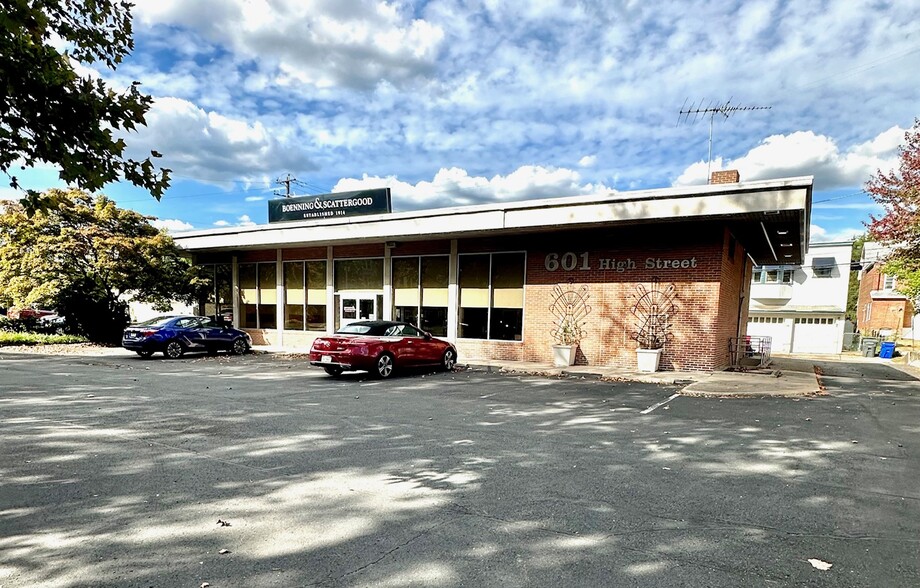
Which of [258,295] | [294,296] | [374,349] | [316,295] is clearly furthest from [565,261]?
[258,295]

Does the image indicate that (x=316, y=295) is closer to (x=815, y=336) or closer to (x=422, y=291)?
(x=422, y=291)

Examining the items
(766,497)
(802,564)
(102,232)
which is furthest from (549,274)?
(102,232)

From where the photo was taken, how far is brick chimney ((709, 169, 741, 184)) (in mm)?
14961

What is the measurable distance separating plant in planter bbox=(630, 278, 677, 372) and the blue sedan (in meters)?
13.7

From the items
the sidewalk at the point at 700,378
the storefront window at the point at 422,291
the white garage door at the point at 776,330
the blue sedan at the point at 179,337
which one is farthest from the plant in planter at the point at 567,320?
the white garage door at the point at 776,330

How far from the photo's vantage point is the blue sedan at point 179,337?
52.5 feet

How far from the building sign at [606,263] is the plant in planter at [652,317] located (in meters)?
0.52

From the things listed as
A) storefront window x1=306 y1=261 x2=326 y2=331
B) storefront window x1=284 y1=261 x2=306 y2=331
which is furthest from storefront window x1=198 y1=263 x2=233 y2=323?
storefront window x1=306 y1=261 x2=326 y2=331

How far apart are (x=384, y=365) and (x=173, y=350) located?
8.60m

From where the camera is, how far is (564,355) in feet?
47.9

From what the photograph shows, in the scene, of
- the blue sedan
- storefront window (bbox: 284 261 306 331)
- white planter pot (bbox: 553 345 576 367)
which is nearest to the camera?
white planter pot (bbox: 553 345 576 367)

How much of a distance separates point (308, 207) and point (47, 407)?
13.9 m

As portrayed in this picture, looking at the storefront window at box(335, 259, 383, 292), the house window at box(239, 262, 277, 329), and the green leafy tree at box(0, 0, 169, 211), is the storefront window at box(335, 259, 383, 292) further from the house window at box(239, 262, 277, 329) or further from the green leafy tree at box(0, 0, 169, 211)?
the green leafy tree at box(0, 0, 169, 211)

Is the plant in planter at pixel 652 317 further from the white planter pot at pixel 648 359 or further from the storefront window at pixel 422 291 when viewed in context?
the storefront window at pixel 422 291
